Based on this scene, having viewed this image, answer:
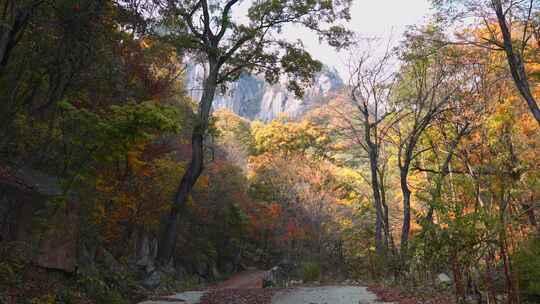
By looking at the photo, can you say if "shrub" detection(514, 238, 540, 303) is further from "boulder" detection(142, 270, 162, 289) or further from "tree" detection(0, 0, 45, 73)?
"tree" detection(0, 0, 45, 73)

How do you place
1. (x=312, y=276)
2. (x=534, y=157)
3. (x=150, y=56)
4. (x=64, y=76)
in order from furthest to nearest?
(x=312, y=276)
(x=150, y=56)
(x=534, y=157)
(x=64, y=76)

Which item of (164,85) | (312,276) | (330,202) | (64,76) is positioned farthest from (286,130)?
(64,76)

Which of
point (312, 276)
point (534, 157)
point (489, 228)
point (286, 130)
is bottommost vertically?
point (312, 276)

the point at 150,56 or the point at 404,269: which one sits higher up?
the point at 150,56

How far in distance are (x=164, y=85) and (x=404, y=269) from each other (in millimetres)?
8393

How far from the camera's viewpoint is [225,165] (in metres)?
22.2

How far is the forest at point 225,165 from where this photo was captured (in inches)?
235

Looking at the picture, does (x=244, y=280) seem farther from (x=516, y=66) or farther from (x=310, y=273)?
(x=516, y=66)

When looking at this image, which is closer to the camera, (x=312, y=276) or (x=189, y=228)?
(x=312, y=276)

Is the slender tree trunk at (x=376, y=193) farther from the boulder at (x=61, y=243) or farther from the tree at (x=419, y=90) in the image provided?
the boulder at (x=61, y=243)

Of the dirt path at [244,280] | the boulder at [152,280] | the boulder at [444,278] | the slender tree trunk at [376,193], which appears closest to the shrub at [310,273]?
the dirt path at [244,280]

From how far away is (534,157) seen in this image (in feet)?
33.8

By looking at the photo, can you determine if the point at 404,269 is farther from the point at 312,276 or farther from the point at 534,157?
the point at 312,276

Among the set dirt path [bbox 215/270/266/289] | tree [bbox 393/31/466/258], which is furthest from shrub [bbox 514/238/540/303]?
dirt path [bbox 215/270/266/289]
